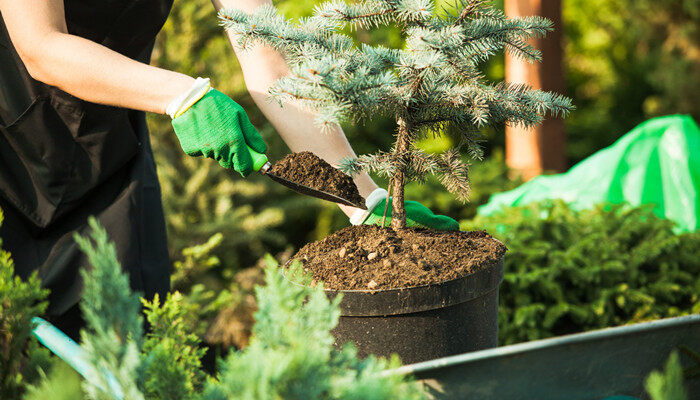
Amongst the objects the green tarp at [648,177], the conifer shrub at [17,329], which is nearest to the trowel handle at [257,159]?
the conifer shrub at [17,329]

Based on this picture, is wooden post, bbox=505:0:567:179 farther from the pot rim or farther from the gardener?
the pot rim

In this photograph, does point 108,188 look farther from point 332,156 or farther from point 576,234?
point 576,234

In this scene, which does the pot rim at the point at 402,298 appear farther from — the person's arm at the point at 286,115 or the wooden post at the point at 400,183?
the person's arm at the point at 286,115

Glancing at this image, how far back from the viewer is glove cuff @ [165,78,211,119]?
4.40 ft

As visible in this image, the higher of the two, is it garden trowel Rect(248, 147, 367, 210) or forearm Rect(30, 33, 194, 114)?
forearm Rect(30, 33, 194, 114)

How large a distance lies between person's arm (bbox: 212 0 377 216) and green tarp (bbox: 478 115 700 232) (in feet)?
5.75

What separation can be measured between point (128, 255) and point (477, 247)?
104 cm

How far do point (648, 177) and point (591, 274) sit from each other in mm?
1077

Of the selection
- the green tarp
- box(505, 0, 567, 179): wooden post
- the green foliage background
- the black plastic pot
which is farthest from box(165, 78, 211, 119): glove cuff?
box(505, 0, 567, 179): wooden post

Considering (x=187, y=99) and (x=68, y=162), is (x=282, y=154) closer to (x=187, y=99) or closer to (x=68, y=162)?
(x=68, y=162)

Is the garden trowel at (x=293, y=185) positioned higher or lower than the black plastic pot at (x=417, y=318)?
higher

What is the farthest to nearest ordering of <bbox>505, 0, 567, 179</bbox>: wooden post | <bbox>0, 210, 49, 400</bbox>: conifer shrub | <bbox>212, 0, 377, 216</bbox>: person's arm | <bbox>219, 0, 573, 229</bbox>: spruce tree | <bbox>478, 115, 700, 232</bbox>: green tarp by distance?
<bbox>505, 0, 567, 179</bbox>: wooden post < <bbox>478, 115, 700, 232</bbox>: green tarp < <bbox>212, 0, 377, 216</bbox>: person's arm < <bbox>219, 0, 573, 229</bbox>: spruce tree < <bbox>0, 210, 49, 400</bbox>: conifer shrub

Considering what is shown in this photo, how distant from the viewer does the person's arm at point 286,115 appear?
1.57m

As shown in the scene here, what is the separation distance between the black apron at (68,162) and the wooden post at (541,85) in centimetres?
279
